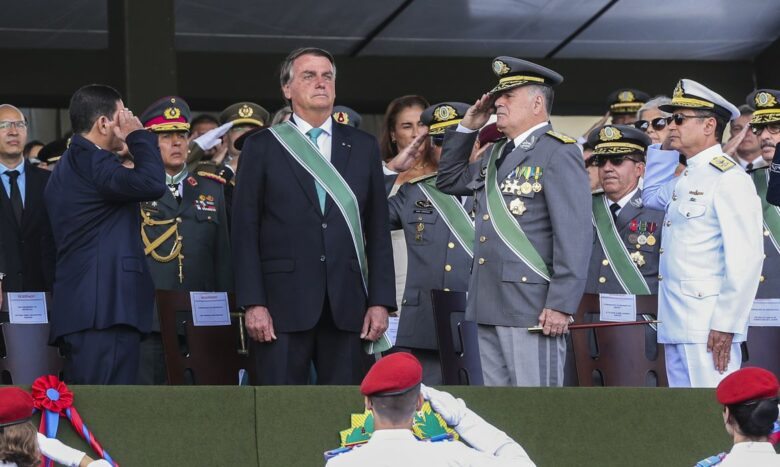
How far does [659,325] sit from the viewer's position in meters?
6.61

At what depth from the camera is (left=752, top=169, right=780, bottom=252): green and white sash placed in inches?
307

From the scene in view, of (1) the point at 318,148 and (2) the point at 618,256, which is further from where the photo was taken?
(2) the point at 618,256

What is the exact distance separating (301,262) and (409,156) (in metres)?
1.55

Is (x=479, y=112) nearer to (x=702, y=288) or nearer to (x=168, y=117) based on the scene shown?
(x=702, y=288)

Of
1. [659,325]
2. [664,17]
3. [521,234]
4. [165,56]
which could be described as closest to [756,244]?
[659,325]

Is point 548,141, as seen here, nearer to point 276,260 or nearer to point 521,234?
point 521,234

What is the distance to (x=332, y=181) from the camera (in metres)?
6.19

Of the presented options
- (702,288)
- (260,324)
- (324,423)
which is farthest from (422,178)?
(324,423)

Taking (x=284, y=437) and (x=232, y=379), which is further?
(x=232, y=379)

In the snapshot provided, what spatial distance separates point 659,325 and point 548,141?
40.1 inches

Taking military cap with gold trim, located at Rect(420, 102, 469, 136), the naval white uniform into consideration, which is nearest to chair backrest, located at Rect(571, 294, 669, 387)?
the naval white uniform

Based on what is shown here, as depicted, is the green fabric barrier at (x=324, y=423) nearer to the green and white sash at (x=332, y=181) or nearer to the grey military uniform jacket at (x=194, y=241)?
the green and white sash at (x=332, y=181)

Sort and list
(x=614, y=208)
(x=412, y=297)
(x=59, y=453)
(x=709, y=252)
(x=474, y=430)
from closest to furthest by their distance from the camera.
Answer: (x=474, y=430) → (x=59, y=453) → (x=709, y=252) → (x=412, y=297) → (x=614, y=208)

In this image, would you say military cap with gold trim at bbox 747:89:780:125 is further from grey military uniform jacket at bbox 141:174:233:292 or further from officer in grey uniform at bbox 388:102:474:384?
grey military uniform jacket at bbox 141:174:233:292
